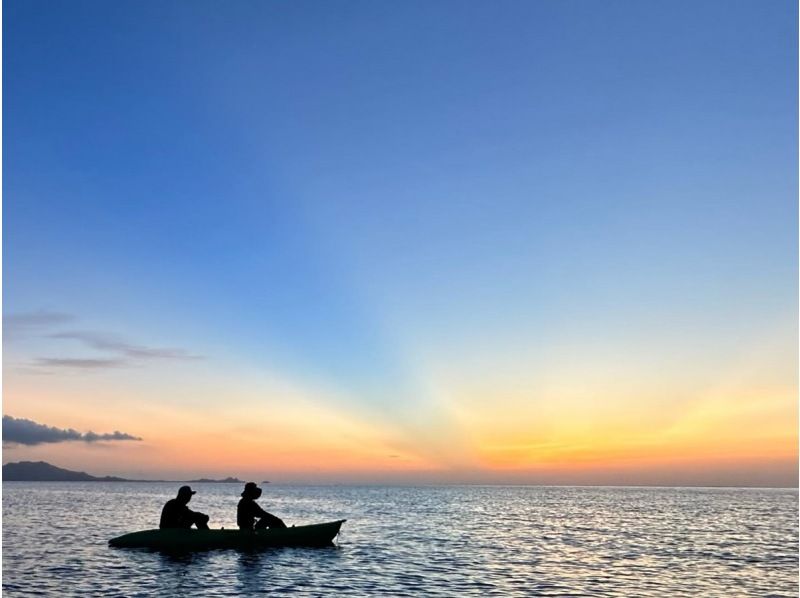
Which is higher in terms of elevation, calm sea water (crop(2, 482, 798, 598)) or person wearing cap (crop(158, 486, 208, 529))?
person wearing cap (crop(158, 486, 208, 529))

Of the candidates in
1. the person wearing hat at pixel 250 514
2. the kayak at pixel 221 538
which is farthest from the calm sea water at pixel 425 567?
the person wearing hat at pixel 250 514

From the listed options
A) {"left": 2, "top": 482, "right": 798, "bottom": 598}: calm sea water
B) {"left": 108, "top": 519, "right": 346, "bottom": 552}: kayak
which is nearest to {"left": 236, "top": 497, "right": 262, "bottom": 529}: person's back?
{"left": 108, "top": 519, "right": 346, "bottom": 552}: kayak

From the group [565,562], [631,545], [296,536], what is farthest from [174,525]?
[631,545]

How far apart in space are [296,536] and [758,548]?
30.0m

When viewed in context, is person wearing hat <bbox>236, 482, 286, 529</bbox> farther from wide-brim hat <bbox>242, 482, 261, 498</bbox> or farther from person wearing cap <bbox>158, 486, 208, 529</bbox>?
person wearing cap <bbox>158, 486, 208, 529</bbox>

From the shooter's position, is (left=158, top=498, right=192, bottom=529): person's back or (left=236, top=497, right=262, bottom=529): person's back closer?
(left=158, top=498, right=192, bottom=529): person's back

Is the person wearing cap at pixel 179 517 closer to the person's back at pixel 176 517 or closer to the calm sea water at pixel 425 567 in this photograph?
the person's back at pixel 176 517

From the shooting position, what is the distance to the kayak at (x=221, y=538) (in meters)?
37.0

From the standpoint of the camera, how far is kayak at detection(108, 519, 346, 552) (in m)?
37.0

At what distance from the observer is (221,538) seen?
3747 cm

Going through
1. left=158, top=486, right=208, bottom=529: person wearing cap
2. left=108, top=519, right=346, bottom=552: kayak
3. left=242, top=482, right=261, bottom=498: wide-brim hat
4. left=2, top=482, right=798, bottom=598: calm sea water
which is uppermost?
left=242, top=482, right=261, bottom=498: wide-brim hat

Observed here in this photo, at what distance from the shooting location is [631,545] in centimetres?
4594

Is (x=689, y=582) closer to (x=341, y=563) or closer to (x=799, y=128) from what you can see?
(x=341, y=563)

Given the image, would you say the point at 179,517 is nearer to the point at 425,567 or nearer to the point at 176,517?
the point at 176,517
